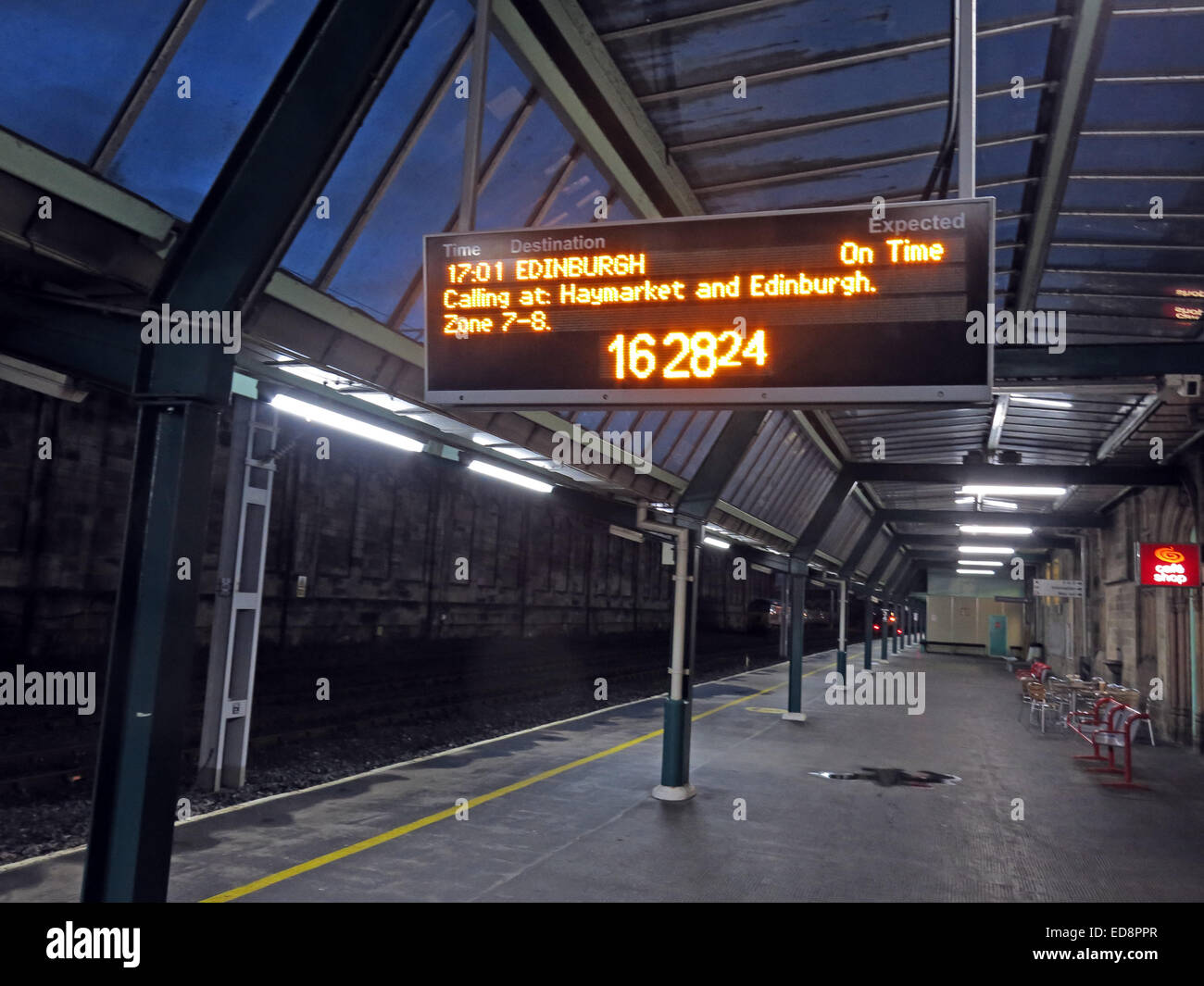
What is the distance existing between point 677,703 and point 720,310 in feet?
21.6

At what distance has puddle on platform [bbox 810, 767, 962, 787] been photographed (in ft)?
37.8

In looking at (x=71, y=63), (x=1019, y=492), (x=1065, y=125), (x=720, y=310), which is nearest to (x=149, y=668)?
(x=71, y=63)

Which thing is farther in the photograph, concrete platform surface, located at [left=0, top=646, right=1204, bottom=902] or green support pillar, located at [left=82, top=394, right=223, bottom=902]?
concrete platform surface, located at [left=0, top=646, right=1204, bottom=902]

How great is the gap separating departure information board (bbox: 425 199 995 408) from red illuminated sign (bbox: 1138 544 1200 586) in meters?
13.8

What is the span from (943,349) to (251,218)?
3833mm

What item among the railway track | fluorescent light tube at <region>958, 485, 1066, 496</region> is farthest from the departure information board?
fluorescent light tube at <region>958, 485, 1066, 496</region>

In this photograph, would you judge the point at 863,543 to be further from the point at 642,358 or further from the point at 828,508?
the point at 642,358

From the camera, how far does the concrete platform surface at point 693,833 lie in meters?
6.59

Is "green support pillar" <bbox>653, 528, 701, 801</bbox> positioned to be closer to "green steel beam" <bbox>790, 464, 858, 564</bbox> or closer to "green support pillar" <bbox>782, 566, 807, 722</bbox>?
"green support pillar" <bbox>782, 566, 807, 722</bbox>

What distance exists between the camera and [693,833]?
328 inches

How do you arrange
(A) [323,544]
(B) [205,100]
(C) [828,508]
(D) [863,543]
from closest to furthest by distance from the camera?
1. (B) [205,100]
2. (C) [828,508]
3. (D) [863,543]
4. (A) [323,544]

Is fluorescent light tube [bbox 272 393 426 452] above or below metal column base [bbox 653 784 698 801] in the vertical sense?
above
